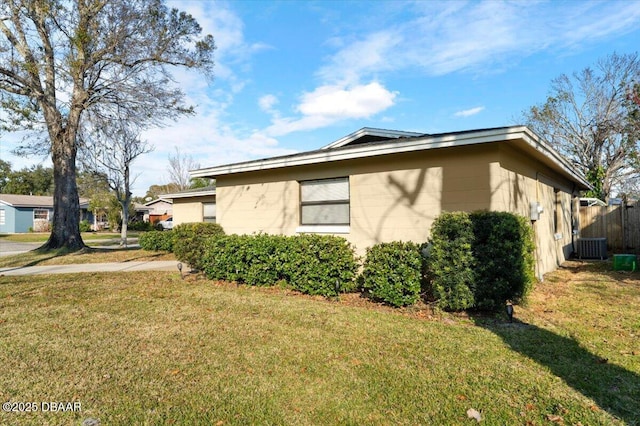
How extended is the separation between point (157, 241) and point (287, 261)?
12064 millimetres

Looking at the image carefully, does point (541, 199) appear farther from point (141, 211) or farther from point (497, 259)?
point (141, 211)

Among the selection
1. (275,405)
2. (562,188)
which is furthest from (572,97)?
(275,405)

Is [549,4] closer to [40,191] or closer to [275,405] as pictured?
[275,405]

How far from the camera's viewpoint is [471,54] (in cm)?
1077

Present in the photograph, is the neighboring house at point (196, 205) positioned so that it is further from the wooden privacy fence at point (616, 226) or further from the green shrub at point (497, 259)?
the wooden privacy fence at point (616, 226)

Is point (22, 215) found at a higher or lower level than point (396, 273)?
higher

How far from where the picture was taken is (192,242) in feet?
30.2

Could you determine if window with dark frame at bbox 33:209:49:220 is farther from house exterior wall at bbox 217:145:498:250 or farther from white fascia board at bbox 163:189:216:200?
house exterior wall at bbox 217:145:498:250

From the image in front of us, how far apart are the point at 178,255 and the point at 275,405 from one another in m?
7.55

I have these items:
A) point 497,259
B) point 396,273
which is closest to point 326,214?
point 396,273

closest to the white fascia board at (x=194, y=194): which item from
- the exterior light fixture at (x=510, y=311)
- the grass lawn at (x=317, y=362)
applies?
the grass lawn at (x=317, y=362)

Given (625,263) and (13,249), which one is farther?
(13,249)

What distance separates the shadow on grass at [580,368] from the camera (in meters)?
2.89

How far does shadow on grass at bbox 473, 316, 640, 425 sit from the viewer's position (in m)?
2.89
